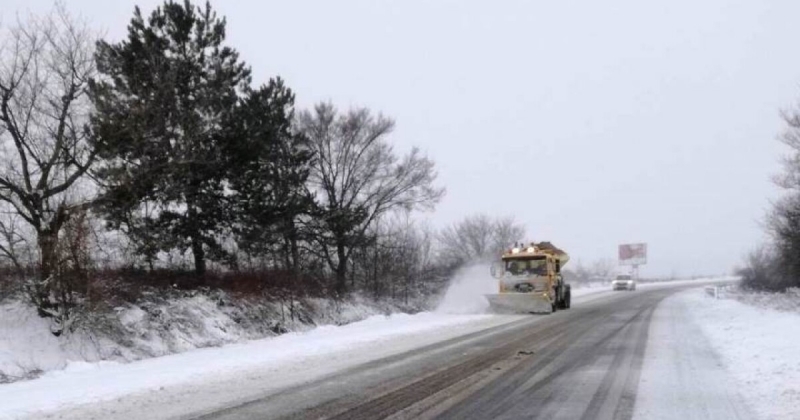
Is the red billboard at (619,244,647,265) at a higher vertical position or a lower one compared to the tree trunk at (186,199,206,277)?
higher

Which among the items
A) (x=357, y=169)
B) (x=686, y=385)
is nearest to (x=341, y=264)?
(x=357, y=169)

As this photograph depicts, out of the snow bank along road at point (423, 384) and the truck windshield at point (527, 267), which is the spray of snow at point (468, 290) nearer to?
the truck windshield at point (527, 267)

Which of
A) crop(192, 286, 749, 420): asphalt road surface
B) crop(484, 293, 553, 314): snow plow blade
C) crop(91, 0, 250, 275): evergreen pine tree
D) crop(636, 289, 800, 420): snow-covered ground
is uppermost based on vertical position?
crop(91, 0, 250, 275): evergreen pine tree

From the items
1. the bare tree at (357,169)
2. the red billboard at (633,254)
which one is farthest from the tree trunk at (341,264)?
the red billboard at (633,254)

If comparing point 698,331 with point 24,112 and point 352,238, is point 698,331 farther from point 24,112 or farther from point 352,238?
point 24,112

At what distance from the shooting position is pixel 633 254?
120812 millimetres

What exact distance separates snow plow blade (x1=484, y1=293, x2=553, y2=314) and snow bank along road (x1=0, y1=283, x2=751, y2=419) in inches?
473

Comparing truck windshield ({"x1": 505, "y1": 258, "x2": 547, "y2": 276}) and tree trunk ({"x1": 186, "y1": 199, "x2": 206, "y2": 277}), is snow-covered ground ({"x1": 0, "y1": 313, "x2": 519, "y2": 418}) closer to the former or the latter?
tree trunk ({"x1": 186, "y1": 199, "x2": 206, "y2": 277})

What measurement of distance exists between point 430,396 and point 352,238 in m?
23.8

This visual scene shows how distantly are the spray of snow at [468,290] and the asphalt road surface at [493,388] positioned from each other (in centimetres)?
1977

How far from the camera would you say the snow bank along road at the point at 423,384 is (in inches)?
332

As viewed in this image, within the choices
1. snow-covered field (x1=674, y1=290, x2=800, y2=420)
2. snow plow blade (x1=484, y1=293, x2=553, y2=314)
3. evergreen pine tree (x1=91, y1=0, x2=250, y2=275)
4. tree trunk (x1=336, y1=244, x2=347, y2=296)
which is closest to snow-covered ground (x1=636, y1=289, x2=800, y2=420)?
snow-covered field (x1=674, y1=290, x2=800, y2=420)

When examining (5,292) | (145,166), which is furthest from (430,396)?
(145,166)

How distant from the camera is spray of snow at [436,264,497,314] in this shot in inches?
1427
